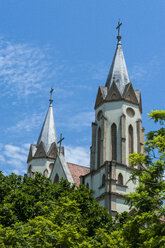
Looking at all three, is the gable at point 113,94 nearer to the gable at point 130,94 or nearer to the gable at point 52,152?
the gable at point 130,94

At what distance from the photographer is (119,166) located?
28453mm

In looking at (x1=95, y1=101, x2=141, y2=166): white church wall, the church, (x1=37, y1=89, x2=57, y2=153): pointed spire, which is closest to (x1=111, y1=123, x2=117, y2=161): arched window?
the church

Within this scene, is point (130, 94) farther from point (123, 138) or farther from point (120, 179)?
point (120, 179)

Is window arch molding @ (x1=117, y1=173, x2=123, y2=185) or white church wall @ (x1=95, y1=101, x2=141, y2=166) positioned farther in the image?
white church wall @ (x1=95, y1=101, x2=141, y2=166)

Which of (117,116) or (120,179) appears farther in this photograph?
(117,116)

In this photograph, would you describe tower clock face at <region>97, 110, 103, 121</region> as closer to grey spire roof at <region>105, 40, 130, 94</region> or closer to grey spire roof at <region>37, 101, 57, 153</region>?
grey spire roof at <region>105, 40, 130, 94</region>

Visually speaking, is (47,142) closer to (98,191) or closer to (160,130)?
(98,191)

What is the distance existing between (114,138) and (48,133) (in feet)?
48.8

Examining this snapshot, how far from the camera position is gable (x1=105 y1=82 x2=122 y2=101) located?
31.5 meters

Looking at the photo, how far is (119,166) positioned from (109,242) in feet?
37.3

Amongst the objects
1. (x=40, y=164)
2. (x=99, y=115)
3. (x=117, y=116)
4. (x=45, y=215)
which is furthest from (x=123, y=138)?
(x=40, y=164)

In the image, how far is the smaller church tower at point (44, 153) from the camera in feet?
140

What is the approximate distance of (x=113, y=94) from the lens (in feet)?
104

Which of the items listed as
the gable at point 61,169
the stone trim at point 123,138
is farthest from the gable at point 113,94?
the gable at point 61,169
